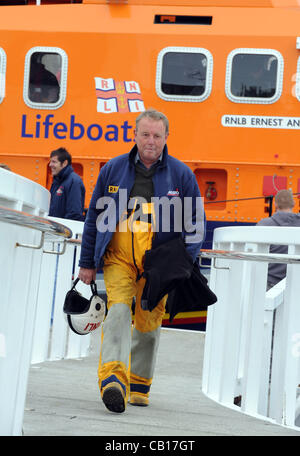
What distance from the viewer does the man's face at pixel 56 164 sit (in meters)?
8.18

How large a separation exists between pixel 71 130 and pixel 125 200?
5656 millimetres

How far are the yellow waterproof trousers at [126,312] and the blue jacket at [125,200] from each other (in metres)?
0.07

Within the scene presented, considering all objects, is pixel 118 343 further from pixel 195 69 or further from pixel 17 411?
pixel 195 69

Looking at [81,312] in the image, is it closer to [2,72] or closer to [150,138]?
[150,138]

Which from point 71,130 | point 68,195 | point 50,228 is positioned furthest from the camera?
point 71,130

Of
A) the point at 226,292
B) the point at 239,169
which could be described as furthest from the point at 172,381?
the point at 239,169

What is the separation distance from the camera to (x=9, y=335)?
2.68 m

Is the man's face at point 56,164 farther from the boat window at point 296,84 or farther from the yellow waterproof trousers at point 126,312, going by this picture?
the yellow waterproof trousers at point 126,312

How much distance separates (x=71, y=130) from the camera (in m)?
9.72

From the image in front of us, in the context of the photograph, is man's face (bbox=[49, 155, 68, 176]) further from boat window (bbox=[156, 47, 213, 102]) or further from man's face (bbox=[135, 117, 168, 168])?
man's face (bbox=[135, 117, 168, 168])

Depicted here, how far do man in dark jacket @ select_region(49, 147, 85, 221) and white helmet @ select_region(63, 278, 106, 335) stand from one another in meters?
3.87

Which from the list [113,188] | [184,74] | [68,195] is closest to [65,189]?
[68,195]

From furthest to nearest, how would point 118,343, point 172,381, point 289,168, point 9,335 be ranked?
1. point 289,168
2. point 172,381
3. point 118,343
4. point 9,335
